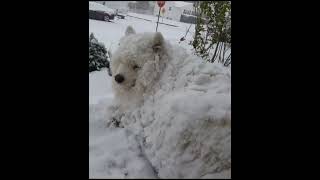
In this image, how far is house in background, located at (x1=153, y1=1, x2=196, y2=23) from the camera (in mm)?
2230

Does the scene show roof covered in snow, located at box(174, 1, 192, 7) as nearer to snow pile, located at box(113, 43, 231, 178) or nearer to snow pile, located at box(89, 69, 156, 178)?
snow pile, located at box(113, 43, 231, 178)

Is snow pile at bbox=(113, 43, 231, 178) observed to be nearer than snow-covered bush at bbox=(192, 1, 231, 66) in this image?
Yes

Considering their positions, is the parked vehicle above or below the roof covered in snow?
below

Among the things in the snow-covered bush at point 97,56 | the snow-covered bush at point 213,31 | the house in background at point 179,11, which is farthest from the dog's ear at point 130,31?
the snow-covered bush at point 213,31

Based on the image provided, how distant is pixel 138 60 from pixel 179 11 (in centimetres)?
50

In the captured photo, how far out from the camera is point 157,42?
2389mm

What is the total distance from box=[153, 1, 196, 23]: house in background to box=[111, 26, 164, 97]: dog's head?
0.18m

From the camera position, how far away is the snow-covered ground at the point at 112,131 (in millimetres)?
1732

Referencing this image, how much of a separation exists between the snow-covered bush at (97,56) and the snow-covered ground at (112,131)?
0.14ft

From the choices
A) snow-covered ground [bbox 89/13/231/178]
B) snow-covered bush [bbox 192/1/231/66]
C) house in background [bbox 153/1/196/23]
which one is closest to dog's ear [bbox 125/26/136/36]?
snow-covered ground [bbox 89/13/231/178]

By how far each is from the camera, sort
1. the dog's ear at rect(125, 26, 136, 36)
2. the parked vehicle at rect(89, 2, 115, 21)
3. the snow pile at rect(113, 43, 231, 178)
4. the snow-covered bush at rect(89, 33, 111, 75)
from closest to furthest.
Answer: the snow pile at rect(113, 43, 231, 178)
the parked vehicle at rect(89, 2, 115, 21)
the snow-covered bush at rect(89, 33, 111, 75)
the dog's ear at rect(125, 26, 136, 36)

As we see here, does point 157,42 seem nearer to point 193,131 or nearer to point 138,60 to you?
point 138,60

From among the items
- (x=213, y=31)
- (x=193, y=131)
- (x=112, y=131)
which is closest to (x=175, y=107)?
(x=193, y=131)
